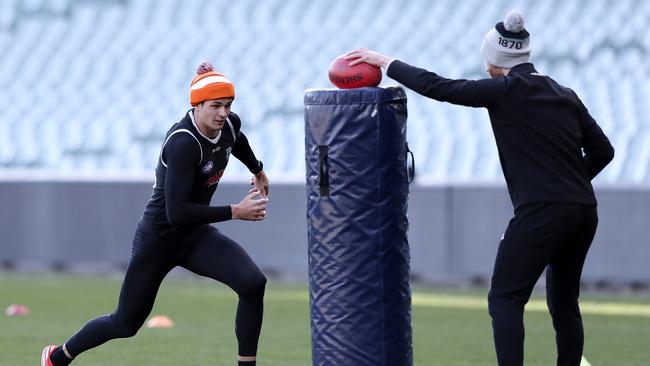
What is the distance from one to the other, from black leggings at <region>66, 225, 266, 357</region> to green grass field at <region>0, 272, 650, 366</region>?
1.51 metres

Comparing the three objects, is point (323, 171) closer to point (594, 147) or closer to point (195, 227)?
point (195, 227)

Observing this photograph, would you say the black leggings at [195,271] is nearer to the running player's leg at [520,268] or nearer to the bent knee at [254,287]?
the bent knee at [254,287]

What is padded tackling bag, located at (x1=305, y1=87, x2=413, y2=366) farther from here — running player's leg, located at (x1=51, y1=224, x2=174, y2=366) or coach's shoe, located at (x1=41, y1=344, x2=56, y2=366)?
coach's shoe, located at (x1=41, y1=344, x2=56, y2=366)

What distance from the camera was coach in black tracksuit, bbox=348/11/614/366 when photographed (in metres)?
6.94

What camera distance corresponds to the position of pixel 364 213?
23.7 feet

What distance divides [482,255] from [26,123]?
26.9ft

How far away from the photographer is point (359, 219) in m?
7.24

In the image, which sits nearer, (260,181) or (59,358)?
(59,358)

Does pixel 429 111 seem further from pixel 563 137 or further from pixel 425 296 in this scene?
pixel 563 137

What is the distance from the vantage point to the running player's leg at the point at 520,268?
22.7 ft

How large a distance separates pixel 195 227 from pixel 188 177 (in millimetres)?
545

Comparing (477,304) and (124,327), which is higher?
(124,327)

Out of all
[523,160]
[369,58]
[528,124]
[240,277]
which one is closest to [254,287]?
[240,277]

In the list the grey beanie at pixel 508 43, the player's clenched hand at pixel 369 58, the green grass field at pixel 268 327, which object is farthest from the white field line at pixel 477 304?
the player's clenched hand at pixel 369 58
